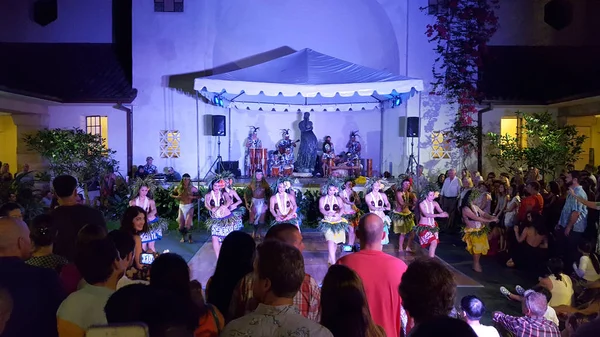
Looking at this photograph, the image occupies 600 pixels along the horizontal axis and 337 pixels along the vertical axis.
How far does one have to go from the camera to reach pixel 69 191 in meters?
4.34

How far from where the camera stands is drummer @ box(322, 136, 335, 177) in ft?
50.2

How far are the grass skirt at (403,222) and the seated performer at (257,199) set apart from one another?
2.61 m

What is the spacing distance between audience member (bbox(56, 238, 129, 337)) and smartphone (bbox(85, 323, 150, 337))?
778mm

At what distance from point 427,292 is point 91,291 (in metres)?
1.68

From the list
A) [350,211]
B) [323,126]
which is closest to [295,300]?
[350,211]

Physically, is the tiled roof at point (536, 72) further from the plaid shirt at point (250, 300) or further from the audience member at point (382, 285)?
the plaid shirt at point (250, 300)

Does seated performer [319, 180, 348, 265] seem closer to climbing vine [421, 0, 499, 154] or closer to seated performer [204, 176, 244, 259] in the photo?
seated performer [204, 176, 244, 259]

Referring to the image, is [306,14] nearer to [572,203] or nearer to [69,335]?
[572,203]

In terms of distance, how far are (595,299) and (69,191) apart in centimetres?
498

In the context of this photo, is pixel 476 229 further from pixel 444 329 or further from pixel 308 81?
pixel 444 329

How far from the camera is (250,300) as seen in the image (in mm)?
2898

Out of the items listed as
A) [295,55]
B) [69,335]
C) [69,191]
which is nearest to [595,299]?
[69,335]

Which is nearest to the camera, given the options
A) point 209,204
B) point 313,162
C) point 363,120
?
point 209,204

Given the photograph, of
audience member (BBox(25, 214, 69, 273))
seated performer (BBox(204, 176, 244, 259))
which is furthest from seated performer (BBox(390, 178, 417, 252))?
audience member (BBox(25, 214, 69, 273))
